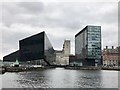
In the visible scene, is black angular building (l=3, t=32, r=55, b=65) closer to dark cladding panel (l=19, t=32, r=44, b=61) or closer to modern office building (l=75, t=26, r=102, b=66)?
dark cladding panel (l=19, t=32, r=44, b=61)

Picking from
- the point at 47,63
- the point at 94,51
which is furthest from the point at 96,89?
the point at 47,63

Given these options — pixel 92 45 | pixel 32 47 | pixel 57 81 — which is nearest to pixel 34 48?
pixel 32 47

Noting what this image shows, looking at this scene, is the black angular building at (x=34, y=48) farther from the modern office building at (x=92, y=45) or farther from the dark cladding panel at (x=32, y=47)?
the modern office building at (x=92, y=45)

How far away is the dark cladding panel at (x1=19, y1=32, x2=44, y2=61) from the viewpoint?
170250 mm

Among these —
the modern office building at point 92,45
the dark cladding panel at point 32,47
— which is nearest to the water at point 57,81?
the dark cladding panel at point 32,47

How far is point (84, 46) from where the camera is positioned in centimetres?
19062

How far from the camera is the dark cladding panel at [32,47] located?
170 m

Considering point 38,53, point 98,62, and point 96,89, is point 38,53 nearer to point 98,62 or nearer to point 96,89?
point 98,62

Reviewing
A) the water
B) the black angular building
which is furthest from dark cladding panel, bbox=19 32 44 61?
the water

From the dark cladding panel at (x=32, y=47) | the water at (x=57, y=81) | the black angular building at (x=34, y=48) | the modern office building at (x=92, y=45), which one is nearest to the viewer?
the water at (x=57, y=81)

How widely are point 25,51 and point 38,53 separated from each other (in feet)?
35.2

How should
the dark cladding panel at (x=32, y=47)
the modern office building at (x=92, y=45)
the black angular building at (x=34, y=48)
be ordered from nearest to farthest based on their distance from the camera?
1. the black angular building at (x=34, y=48)
2. the dark cladding panel at (x=32, y=47)
3. the modern office building at (x=92, y=45)

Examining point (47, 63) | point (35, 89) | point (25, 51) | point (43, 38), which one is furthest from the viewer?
point (47, 63)

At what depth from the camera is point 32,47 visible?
174375mm
